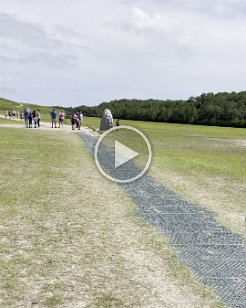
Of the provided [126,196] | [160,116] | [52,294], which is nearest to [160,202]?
[126,196]

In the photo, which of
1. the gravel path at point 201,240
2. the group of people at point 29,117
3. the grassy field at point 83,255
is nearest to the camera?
the grassy field at point 83,255

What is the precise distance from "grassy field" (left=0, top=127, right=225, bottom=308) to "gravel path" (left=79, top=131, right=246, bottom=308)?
12.2 inches

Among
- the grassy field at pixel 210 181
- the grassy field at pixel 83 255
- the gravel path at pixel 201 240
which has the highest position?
the grassy field at pixel 83 255

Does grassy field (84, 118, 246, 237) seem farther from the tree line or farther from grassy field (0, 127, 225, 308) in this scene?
the tree line

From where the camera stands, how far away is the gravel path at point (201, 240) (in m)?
7.13

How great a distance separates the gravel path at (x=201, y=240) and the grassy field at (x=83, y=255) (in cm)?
31

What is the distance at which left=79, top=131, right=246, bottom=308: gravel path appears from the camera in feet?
23.4

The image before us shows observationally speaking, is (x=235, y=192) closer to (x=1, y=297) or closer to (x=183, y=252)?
(x=183, y=252)

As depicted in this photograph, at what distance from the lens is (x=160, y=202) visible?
13172 millimetres

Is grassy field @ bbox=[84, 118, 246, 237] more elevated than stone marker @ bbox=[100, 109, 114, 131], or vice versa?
stone marker @ bbox=[100, 109, 114, 131]

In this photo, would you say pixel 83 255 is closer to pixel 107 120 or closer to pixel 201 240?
pixel 201 240
